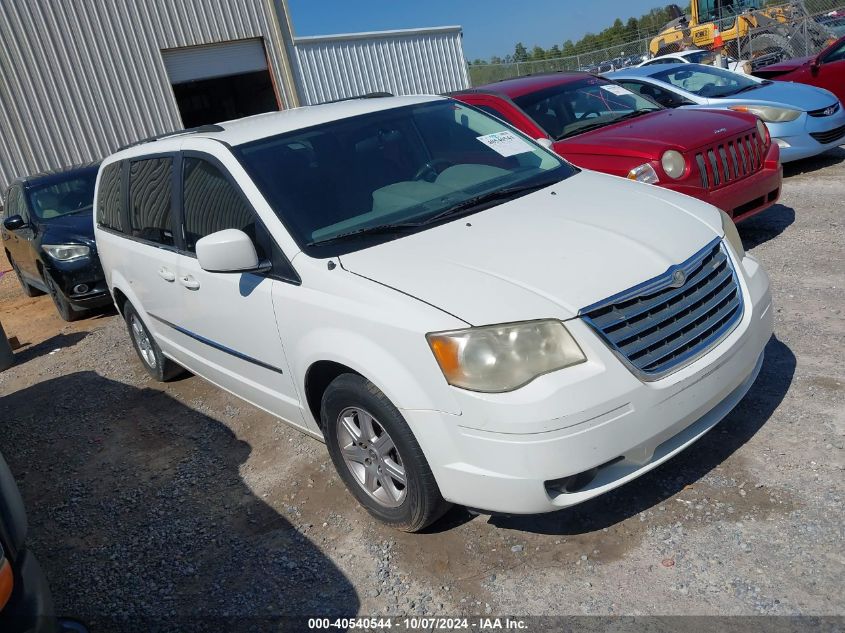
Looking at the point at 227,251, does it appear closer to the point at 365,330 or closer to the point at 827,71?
the point at 365,330

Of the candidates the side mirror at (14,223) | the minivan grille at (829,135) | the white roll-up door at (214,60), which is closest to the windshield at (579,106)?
the minivan grille at (829,135)

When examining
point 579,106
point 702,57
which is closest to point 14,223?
point 579,106

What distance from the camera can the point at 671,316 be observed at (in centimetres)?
296

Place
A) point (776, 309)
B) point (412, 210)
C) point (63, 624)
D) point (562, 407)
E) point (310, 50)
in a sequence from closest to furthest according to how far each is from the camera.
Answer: point (562, 407), point (63, 624), point (412, 210), point (776, 309), point (310, 50)

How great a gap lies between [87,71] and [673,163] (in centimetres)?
1351

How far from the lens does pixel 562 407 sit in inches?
104

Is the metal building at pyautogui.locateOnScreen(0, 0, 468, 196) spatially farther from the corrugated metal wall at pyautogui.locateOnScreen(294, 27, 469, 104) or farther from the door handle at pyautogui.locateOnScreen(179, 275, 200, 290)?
the door handle at pyautogui.locateOnScreen(179, 275, 200, 290)

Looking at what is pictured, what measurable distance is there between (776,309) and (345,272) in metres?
3.25

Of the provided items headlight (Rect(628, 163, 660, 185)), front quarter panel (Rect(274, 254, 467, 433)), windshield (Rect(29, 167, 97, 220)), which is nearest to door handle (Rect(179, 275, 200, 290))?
front quarter panel (Rect(274, 254, 467, 433))

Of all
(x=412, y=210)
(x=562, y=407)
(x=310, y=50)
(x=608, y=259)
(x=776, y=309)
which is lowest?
(x=776, y=309)

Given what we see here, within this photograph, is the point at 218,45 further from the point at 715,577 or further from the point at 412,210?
the point at 715,577

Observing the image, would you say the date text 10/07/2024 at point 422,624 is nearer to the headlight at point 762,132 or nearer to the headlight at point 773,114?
the headlight at point 762,132

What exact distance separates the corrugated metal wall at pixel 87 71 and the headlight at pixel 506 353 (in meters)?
14.8

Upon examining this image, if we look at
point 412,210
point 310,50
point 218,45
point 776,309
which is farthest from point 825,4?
point 412,210
